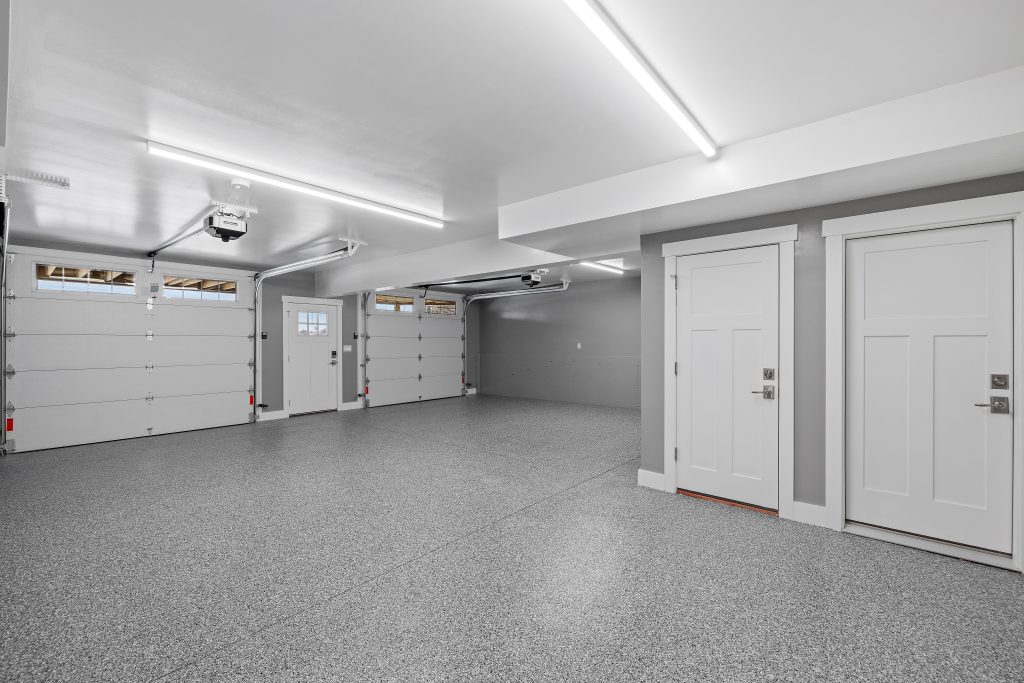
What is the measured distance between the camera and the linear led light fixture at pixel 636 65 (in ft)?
5.66

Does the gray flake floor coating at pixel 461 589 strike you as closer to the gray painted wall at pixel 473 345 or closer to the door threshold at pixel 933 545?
the door threshold at pixel 933 545

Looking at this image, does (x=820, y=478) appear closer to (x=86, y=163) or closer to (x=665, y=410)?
(x=665, y=410)

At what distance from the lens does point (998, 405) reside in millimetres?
2770

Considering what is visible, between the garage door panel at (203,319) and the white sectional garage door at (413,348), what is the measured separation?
236 centimetres

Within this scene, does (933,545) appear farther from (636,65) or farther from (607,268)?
(607,268)

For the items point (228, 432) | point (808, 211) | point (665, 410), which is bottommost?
point (228, 432)

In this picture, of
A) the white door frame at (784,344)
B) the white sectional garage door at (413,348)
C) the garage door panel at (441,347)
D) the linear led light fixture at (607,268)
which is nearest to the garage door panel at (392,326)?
the white sectional garage door at (413,348)

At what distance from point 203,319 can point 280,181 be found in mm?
4829

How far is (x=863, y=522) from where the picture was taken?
3.21 metres

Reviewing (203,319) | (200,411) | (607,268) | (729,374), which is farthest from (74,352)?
(729,374)

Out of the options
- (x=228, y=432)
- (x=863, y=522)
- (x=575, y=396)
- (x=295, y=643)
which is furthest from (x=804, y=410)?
(x=228, y=432)

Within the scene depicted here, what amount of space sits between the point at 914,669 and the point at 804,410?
185 centimetres

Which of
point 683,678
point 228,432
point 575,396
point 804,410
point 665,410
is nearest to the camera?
point 683,678

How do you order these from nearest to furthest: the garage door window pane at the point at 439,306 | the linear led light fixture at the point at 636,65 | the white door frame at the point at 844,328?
1. the linear led light fixture at the point at 636,65
2. the white door frame at the point at 844,328
3. the garage door window pane at the point at 439,306
